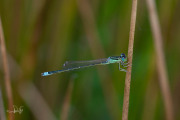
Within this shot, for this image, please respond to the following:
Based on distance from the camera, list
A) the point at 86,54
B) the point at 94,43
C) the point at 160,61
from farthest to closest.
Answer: the point at 86,54 < the point at 94,43 < the point at 160,61

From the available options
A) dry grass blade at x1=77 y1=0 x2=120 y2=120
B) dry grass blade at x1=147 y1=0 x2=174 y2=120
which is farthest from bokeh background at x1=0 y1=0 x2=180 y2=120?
dry grass blade at x1=147 y1=0 x2=174 y2=120

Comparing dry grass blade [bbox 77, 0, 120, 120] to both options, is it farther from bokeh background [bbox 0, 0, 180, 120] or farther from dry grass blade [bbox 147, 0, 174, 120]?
dry grass blade [bbox 147, 0, 174, 120]

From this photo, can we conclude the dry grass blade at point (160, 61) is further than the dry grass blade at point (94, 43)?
No

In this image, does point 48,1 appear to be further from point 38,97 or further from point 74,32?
point 38,97

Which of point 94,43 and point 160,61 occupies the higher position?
point 94,43

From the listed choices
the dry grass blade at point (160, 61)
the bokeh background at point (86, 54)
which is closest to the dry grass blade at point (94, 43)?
the bokeh background at point (86, 54)

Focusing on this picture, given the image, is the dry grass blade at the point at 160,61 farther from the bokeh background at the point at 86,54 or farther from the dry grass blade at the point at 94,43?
the dry grass blade at the point at 94,43

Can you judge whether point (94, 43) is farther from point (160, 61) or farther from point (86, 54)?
point (160, 61)

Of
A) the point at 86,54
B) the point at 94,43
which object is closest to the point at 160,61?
the point at 94,43
